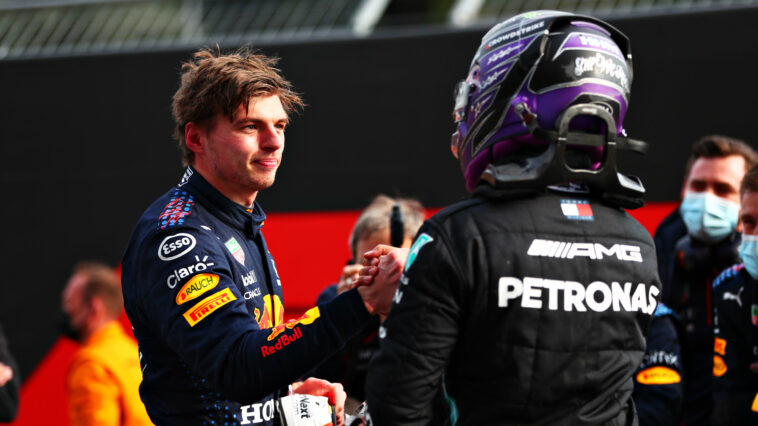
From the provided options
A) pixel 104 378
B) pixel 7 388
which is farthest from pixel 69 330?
pixel 104 378

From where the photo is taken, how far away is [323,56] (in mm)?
6895

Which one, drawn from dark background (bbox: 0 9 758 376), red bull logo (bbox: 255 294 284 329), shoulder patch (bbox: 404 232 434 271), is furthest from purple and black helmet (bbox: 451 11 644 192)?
dark background (bbox: 0 9 758 376)

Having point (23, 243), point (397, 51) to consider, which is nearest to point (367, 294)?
point (397, 51)

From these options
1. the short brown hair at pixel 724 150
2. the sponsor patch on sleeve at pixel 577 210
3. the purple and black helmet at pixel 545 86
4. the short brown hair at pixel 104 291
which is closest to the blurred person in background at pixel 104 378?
the short brown hair at pixel 104 291

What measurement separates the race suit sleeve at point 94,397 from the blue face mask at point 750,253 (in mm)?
3044

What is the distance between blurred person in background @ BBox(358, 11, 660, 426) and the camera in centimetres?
174

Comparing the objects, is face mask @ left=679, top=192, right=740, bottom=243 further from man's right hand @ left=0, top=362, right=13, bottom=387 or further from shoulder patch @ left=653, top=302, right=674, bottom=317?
man's right hand @ left=0, top=362, right=13, bottom=387

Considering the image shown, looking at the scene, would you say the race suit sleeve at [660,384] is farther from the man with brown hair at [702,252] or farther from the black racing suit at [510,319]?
the black racing suit at [510,319]

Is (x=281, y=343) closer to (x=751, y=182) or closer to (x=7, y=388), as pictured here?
(x=751, y=182)

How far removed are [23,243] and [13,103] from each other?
1266 mm

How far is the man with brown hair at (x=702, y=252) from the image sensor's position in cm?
405

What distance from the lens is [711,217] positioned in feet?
13.9

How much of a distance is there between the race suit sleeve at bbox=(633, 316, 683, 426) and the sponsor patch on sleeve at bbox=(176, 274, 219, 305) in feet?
7.04

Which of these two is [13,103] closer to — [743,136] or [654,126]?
[654,126]
